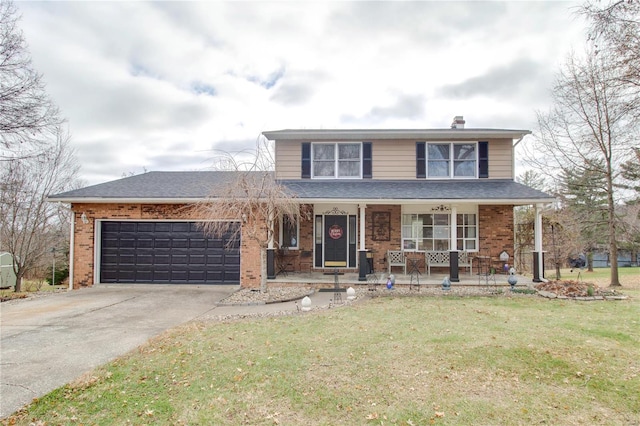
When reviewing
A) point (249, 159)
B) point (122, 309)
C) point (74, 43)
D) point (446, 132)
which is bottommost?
point (122, 309)

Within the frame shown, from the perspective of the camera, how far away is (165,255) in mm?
11648

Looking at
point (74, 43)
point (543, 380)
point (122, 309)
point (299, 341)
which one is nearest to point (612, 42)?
point (543, 380)

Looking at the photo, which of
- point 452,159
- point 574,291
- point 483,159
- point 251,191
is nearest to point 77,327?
point 251,191

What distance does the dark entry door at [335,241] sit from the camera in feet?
41.9

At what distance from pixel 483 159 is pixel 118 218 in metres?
13.2

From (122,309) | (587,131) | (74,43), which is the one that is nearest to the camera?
(122,309)

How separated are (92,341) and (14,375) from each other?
1.40m

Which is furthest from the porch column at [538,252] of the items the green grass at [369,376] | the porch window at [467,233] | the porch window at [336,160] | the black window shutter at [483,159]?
the porch window at [336,160]

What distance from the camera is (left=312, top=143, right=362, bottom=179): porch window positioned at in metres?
13.1

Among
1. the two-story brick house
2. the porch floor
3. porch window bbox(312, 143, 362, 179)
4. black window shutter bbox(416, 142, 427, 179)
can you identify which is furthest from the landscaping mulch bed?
porch window bbox(312, 143, 362, 179)

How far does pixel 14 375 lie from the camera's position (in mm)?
4547

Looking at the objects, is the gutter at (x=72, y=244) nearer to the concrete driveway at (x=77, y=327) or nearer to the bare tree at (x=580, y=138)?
the concrete driveway at (x=77, y=327)

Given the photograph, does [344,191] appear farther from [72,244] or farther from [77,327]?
[72,244]

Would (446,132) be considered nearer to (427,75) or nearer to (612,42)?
(427,75)
